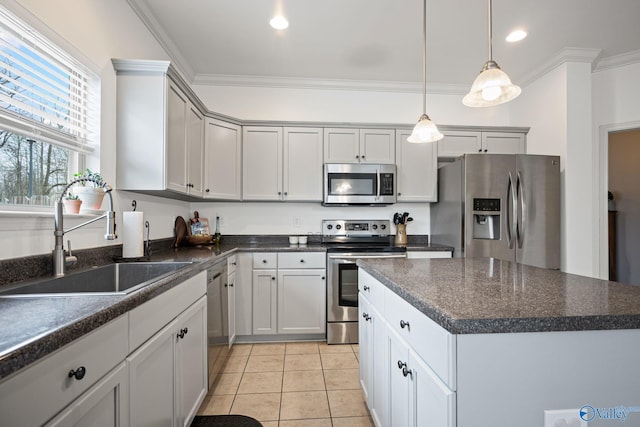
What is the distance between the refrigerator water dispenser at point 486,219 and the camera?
9.48 feet

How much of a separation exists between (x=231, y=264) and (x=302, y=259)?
2.19 feet

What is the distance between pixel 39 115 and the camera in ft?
4.89

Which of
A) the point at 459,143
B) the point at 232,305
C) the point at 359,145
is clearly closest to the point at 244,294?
the point at 232,305

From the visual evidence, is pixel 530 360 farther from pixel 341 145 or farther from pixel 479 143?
pixel 479 143

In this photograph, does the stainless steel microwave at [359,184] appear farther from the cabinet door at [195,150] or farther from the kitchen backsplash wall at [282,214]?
the cabinet door at [195,150]

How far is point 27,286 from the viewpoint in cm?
120

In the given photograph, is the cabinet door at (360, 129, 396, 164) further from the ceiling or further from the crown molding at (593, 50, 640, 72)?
the crown molding at (593, 50, 640, 72)

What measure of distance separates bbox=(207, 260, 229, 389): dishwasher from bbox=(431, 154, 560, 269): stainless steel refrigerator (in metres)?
2.19

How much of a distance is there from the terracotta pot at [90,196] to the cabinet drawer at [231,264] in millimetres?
1134

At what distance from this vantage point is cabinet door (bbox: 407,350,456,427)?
82cm

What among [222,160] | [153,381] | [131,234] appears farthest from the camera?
[222,160]

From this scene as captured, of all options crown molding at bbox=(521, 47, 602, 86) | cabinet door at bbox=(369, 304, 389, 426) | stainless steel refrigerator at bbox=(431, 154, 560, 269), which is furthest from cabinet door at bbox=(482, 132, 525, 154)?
cabinet door at bbox=(369, 304, 389, 426)

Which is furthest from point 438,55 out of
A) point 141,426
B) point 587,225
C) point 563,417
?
point 141,426

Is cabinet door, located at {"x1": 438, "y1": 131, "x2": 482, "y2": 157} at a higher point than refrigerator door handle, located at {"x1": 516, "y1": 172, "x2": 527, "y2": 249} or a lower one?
higher
